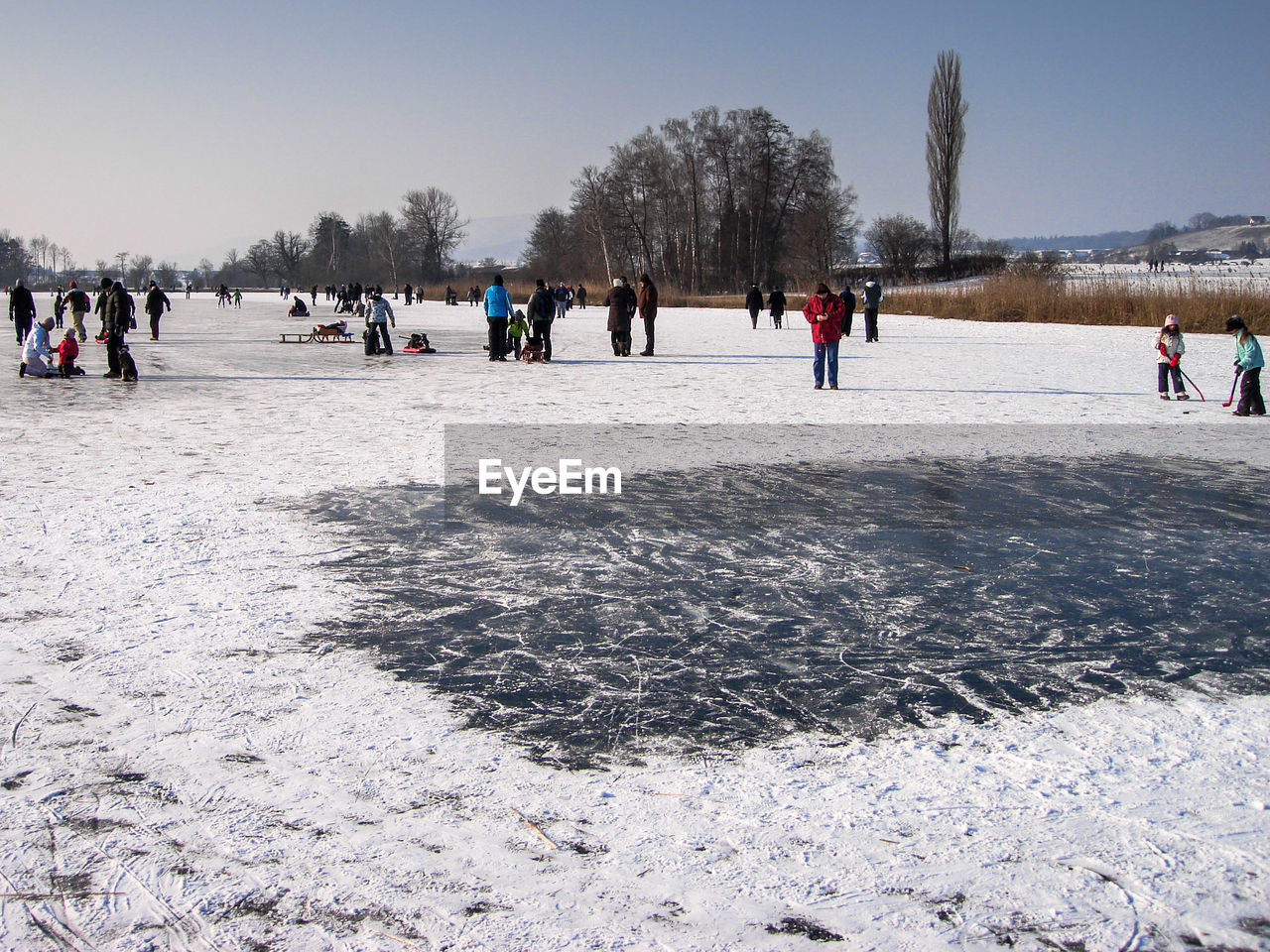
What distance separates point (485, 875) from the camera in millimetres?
2508

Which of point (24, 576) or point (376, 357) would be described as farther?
point (376, 357)

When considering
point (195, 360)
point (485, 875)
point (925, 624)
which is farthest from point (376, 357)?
point (485, 875)

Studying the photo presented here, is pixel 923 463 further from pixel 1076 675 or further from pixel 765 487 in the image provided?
pixel 1076 675

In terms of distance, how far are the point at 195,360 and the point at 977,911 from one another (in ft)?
63.5

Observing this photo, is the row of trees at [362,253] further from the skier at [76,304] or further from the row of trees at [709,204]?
the skier at [76,304]

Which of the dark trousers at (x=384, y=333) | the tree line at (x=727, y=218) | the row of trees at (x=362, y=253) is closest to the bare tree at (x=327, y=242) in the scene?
the row of trees at (x=362, y=253)

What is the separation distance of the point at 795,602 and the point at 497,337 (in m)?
14.7

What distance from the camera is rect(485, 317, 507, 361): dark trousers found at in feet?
61.3

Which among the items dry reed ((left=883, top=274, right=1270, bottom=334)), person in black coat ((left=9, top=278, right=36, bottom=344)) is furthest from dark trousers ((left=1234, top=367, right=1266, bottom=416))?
person in black coat ((left=9, top=278, right=36, bottom=344))

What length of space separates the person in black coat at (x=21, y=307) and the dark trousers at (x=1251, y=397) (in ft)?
63.5

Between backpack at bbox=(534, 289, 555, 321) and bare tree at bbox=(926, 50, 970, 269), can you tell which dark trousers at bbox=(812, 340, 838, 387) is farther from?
bare tree at bbox=(926, 50, 970, 269)

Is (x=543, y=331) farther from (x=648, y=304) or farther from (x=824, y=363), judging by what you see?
(x=824, y=363)

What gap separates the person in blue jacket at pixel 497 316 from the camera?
18328 mm

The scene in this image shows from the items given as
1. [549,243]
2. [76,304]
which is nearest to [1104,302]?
[76,304]
